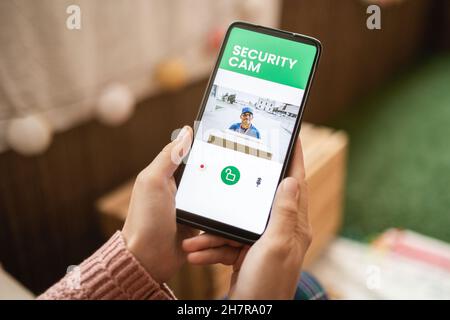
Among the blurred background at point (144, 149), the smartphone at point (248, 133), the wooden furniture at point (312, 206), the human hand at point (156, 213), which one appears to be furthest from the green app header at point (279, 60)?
the wooden furniture at point (312, 206)

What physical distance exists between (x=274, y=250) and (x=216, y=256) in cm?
12

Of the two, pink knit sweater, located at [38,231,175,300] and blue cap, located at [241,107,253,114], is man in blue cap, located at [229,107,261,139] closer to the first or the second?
blue cap, located at [241,107,253,114]

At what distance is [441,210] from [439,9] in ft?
4.38

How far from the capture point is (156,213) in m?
0.54

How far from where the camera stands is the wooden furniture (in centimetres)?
93

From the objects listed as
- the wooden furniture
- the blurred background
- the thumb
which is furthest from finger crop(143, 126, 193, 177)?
the wooden furniture

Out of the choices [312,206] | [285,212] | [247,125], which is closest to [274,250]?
[285,212]

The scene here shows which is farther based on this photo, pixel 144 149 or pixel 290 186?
pixel 144 149

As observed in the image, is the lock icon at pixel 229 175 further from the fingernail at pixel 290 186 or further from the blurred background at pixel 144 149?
the blurred background at pixel 144 149

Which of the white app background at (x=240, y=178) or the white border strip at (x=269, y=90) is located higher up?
the white border strip at (x=269, y=90)

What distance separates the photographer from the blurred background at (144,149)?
0.83 meters

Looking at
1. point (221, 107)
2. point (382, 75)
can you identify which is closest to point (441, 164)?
point (382, 75)

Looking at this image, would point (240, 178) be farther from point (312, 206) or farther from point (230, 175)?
point (312, 206)

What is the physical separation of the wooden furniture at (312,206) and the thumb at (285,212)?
421mm
